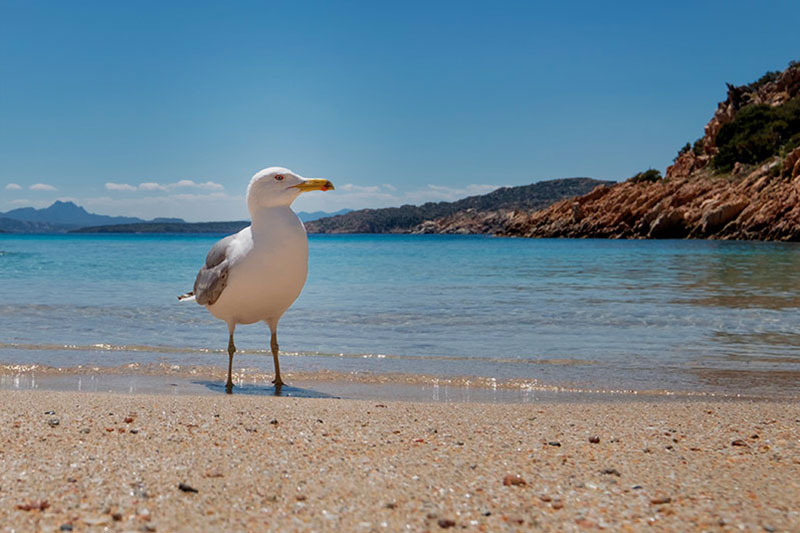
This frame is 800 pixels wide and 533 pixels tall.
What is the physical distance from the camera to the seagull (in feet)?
18.0

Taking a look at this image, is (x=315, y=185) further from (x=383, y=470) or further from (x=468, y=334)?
(x=468, y=334)

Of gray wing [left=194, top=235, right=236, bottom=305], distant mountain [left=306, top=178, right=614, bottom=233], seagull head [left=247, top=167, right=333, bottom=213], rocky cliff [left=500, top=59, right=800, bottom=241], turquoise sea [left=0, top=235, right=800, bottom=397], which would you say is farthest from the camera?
distant mountain [left=306, top=178, right=614, bottom=233]

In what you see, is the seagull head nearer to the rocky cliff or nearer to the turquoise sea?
the turquoise sea

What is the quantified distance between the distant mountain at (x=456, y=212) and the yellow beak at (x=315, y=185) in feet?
354

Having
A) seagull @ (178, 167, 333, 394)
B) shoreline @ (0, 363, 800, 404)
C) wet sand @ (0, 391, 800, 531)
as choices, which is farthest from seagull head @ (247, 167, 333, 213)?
wet sand @ (0, 391, 800, 531)

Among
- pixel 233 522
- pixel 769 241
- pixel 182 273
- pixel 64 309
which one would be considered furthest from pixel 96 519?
pixel 769 241

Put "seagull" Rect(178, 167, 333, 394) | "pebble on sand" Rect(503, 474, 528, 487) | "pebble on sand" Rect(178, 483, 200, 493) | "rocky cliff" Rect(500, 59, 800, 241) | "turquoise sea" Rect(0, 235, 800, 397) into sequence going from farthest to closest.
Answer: "rocky cliff" Rect(500, 59, 800, 241) < "turquoise sea" Rect(0, 235, 800, 397) < "seagull" Rect(178, 167, 333, 394) < "pebble on sand" Rect(503, 474, 528, 487) < "pebble on sand" Rect(178, 483, 200, 493)

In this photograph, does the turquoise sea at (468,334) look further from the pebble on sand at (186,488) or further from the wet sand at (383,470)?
the pebble on sand at (186,488)

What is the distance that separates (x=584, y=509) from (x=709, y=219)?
52938mm

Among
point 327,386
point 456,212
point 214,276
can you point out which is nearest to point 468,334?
point 327,386

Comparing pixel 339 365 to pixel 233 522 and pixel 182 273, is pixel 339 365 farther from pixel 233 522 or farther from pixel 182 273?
pixel 182 273

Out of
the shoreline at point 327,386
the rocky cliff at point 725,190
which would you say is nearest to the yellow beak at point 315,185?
the shoreline at point 327,386

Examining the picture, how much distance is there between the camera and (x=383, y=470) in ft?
9.94

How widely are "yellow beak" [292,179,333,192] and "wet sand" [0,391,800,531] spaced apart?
1863mm
